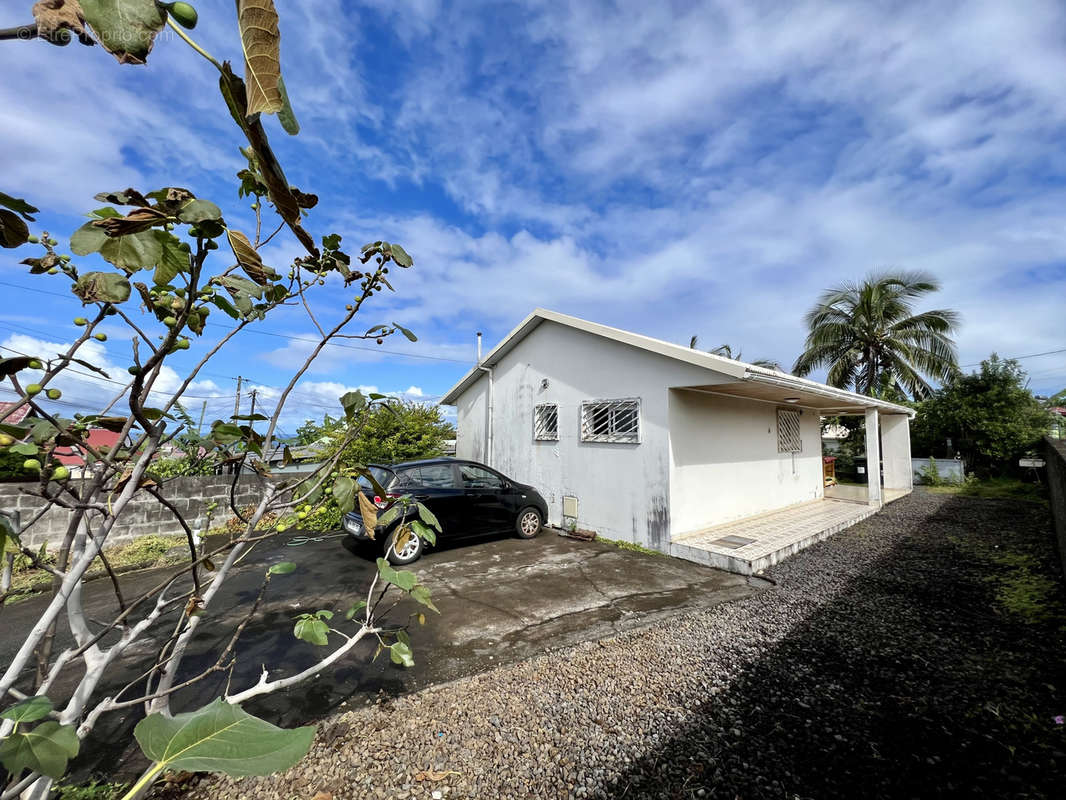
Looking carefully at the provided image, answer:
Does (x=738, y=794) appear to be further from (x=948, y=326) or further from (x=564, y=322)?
(x=948, y=326)

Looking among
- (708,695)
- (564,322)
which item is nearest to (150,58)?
(708,695)

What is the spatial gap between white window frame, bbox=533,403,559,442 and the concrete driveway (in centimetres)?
217

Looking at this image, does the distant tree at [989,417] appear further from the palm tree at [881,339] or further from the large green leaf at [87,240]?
the large green leaf at [87,240]

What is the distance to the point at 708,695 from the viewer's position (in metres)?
2.94

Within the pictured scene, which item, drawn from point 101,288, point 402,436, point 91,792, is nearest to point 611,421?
point 402,436

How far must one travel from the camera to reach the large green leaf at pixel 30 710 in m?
0.84

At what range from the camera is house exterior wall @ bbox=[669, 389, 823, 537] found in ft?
22.6

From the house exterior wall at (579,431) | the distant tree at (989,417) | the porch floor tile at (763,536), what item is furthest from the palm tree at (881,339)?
the house exterior wall at (579,431)

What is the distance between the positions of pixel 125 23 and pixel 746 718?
3803 mm

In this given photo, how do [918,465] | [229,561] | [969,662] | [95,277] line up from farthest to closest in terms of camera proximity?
[918,465]
[969,662]
[229,561]
[95,277]

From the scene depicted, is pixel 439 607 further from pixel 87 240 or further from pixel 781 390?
pixel 781 390

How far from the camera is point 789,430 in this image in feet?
33.2

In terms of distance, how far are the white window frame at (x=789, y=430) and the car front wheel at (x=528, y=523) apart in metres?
5.76

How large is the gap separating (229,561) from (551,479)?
7109 mm
